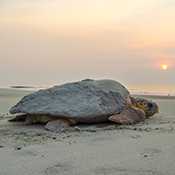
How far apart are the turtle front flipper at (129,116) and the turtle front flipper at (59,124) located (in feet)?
2.77

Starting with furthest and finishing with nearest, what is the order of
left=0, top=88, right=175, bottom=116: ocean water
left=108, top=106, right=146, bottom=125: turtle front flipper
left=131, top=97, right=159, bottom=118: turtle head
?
left=0, top=88, right=175, bottom=116: ocean water < left=131, top=97, right=159, bottom=118: turtle head < left=108, top=106, right=146, bottom=125: turtle front flipper

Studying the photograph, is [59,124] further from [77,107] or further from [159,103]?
[159,103]

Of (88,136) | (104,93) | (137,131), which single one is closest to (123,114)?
(104,93)

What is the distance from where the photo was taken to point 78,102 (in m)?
Answer: 7.90

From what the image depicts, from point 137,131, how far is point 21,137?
Answer: 206cm

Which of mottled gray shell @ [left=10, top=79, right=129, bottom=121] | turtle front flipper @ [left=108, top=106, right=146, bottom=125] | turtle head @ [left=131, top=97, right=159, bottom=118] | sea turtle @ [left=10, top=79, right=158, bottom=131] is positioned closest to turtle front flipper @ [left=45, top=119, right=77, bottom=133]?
sea turtle @ [left=10, top=79, right=158, bottom=131]

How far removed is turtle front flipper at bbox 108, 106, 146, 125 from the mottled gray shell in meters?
0.15

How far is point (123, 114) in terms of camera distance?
26.5 ft

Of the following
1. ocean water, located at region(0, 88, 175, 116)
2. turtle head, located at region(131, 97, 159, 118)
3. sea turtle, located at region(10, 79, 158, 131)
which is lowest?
ocean water, located at region(0, 88, 175, 116)

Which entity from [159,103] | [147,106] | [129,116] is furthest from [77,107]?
[159,103]

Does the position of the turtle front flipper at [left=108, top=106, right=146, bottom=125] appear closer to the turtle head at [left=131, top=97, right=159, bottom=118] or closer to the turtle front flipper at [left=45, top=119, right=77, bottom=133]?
the turtle head at [left=131, top=97, right=159, bottom=118]

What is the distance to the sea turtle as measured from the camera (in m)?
7.67

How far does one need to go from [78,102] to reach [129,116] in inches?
45.6

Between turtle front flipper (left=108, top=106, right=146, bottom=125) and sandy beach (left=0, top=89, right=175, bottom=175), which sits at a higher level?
sandy beach (left=0, top=89, right=175, bottom=175)
